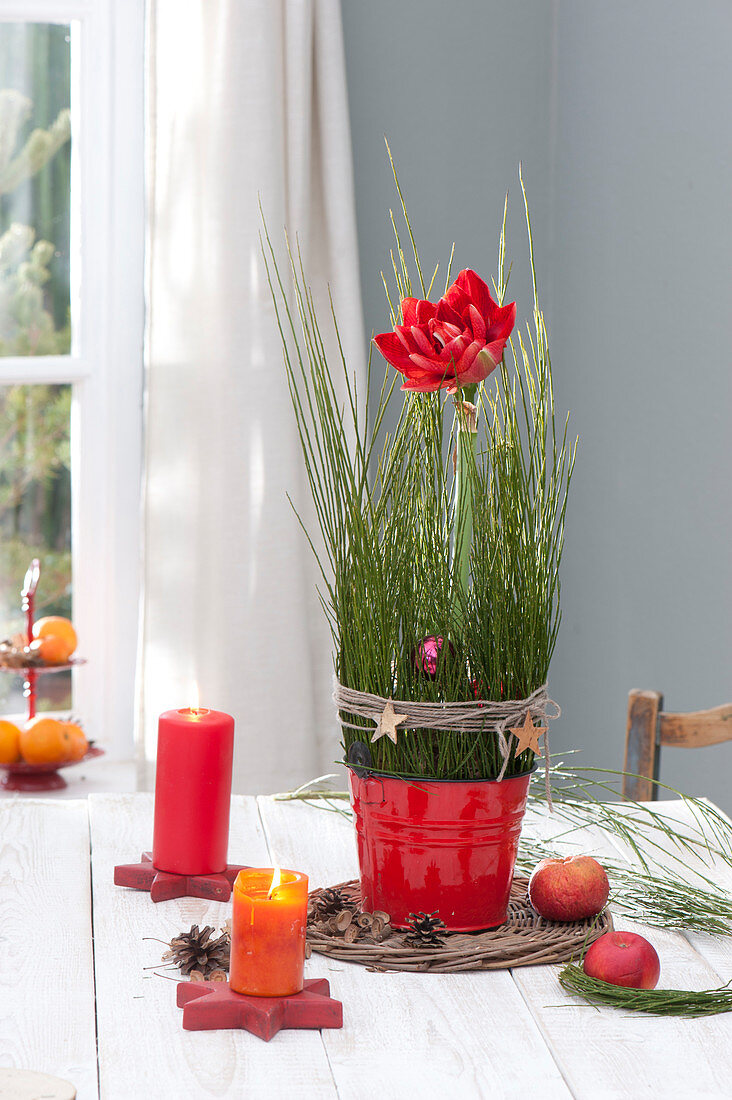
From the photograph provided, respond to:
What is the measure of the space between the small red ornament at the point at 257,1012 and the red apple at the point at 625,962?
6.5 inches

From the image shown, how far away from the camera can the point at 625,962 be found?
2.40 feet

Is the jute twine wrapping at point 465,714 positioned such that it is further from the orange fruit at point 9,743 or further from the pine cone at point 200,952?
the orange fruit at point 9,743

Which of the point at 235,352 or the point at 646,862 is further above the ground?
the point at 235,352

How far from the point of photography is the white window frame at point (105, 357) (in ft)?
6.75

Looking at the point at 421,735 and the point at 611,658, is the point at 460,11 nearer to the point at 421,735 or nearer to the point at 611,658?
the point at 611,658

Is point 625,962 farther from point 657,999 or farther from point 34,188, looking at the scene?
point 34,188

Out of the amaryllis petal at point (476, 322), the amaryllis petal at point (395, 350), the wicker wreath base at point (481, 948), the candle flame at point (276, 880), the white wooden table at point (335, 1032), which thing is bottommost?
the white wooden table at point (335, 1032)

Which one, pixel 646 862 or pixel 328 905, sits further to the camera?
pixel 646 862

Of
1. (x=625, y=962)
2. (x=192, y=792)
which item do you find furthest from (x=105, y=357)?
(x=625, y=962)

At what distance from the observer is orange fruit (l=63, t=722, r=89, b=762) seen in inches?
76.9

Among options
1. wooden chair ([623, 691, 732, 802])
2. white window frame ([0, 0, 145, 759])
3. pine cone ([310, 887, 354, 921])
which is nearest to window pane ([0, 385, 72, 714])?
white window frame ([0, 0, 145, 759])

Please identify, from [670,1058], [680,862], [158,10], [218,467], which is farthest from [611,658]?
[670,1058]

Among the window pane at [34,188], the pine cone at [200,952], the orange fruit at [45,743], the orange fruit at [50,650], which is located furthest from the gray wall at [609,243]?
the pine cone at [200,952]

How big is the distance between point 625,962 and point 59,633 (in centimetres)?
146
